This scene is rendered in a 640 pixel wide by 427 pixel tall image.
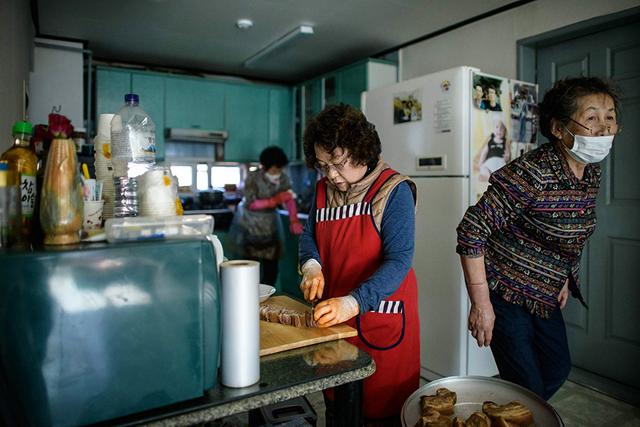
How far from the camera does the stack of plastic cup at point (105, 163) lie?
1.14 metres

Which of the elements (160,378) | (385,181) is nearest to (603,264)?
(385,181)

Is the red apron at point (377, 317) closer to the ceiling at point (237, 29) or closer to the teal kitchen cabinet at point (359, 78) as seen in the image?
the ceiling at point (237, 29)

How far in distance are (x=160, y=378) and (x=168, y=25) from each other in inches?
136

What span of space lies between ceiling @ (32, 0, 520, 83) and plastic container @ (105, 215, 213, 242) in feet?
8.59

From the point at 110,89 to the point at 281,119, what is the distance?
1817 mm

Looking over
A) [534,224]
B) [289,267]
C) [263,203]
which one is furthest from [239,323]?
[289,267]

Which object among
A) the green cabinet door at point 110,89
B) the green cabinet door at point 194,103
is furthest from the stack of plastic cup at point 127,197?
the green cabinet door at point 194,103

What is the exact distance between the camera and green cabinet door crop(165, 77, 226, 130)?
470 centimetres

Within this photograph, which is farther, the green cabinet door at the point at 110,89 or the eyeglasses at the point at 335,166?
the green cabinet door at the point at 110,89

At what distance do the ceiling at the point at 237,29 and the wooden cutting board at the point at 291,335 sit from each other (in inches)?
101

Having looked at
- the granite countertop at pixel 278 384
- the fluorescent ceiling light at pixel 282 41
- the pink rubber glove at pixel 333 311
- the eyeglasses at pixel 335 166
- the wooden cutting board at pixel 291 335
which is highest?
the fluorescent ceiling light at pixel 282 41

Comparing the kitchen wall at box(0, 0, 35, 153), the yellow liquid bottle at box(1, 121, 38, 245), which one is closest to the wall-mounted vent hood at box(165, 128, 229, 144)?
the kitchen wall at box(0, 0, 35, 153)

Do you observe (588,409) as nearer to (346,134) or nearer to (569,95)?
(569,95)

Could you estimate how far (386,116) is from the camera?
3109mm
